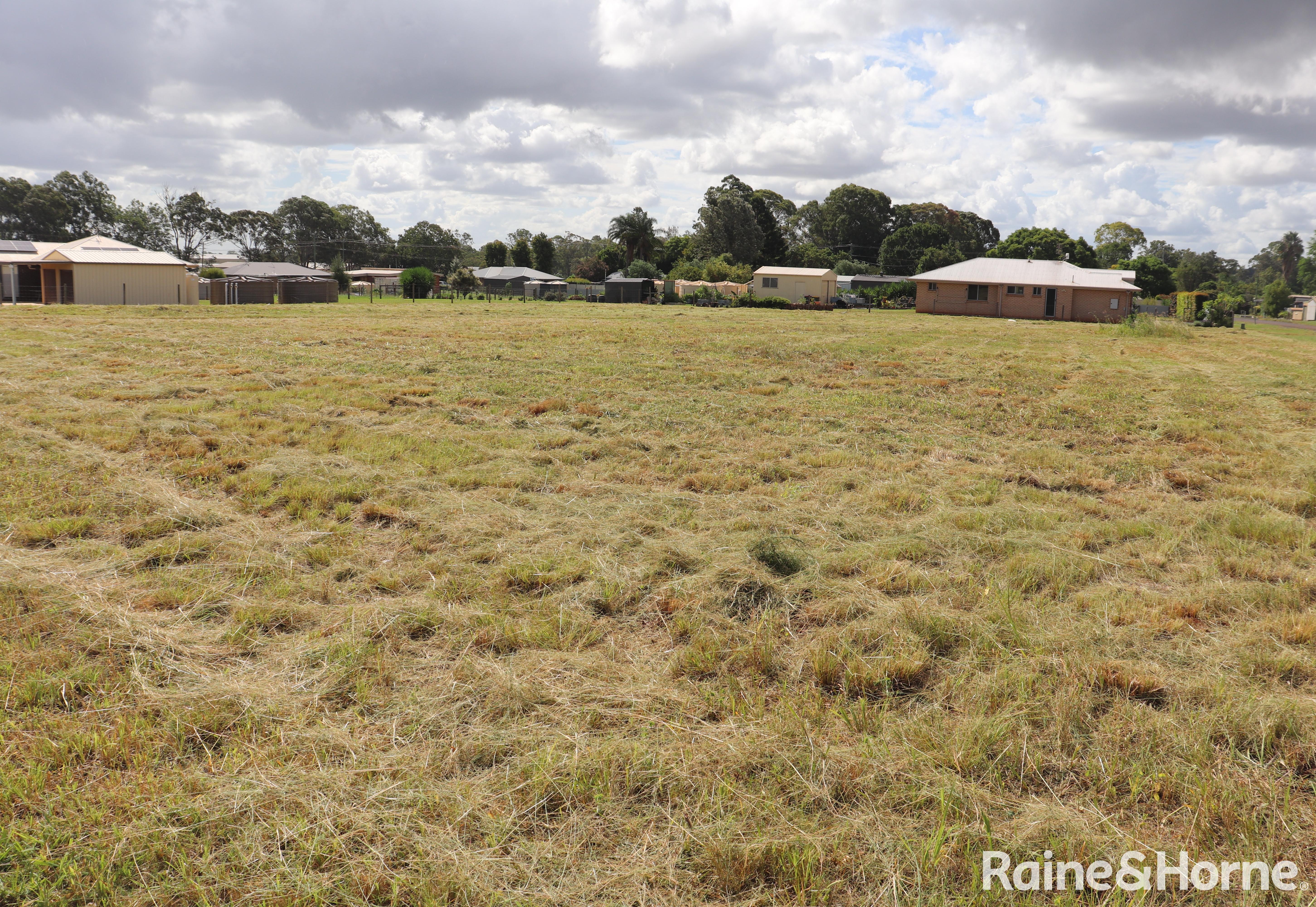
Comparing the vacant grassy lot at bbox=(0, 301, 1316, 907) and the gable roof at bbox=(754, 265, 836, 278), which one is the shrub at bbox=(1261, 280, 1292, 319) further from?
the vacant grassy lot at bbox=(0, 301, 1316, 907)

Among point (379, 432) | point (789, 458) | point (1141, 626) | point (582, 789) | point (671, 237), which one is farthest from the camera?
point (671, 237)

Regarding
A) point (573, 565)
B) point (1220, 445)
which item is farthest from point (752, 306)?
point (573, 565)

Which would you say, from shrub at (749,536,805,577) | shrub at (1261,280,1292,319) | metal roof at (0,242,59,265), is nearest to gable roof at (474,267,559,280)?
metal roof at (0,242,59,265)

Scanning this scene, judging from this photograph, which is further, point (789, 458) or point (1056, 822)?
point (789, 458)

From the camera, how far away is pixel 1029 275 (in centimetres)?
5009

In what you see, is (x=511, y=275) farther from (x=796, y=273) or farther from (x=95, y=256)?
(x=95, y=256)

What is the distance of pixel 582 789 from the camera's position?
316 centimetres

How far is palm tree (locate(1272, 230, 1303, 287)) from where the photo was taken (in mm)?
146750

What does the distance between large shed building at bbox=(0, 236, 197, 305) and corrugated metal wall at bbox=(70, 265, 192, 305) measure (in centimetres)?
3

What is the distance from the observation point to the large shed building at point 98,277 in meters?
41.5

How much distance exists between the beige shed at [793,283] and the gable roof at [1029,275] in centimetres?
1009

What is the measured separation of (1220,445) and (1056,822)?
362 inches

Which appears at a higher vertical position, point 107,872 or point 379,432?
point 379,432

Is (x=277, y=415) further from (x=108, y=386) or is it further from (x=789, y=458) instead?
(x=789, y=458)
